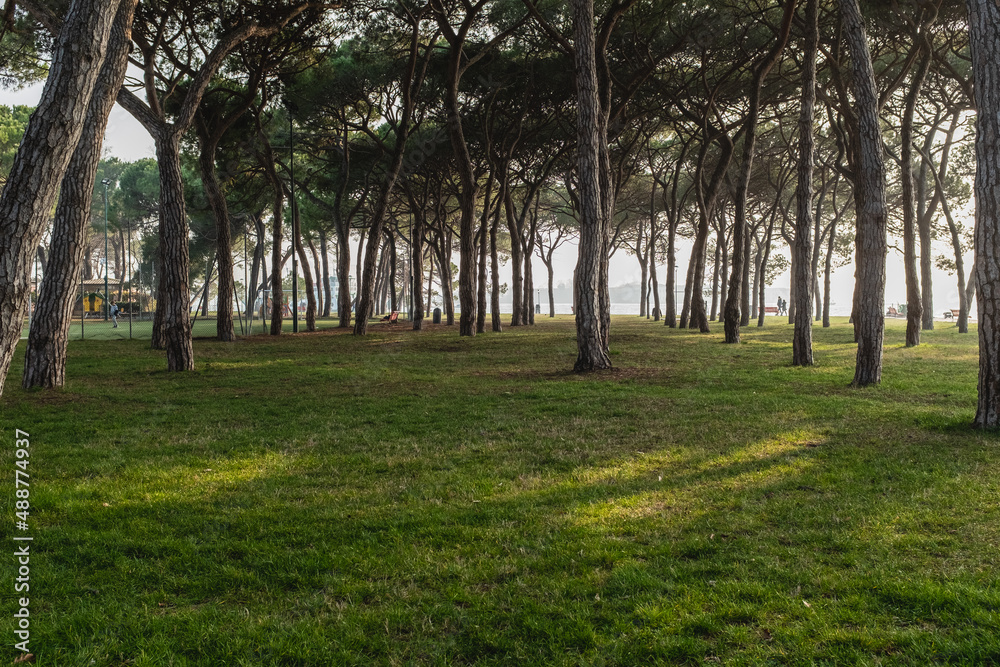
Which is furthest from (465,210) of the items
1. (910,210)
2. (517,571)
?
(517,571)

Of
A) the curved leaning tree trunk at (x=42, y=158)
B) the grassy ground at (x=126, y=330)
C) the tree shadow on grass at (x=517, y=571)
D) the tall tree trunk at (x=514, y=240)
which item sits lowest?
the tree shadow on grass at (x=517, y=571)

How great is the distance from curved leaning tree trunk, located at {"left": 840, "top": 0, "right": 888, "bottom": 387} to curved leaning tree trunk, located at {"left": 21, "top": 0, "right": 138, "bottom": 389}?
1039 cm

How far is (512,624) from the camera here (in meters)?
2.85

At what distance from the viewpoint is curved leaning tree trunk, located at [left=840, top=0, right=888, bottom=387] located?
973cm

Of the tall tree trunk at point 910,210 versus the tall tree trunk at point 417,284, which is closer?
the tall tree trunk at point 910,210

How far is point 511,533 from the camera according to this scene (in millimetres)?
3910

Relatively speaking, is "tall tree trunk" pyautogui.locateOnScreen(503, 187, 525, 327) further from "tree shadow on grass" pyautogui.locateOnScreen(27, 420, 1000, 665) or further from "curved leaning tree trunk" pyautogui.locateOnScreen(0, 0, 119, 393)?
"tree shadow on grass" pyautogui.locateOnScreen(27, 420, 1000, 665)

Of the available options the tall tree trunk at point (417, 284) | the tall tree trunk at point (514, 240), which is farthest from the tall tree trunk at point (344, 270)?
the tall tree trunk at point (514, 240)

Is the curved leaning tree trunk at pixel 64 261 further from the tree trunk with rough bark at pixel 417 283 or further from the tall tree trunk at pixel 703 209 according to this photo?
the tall tree trunk at pixel 703 209

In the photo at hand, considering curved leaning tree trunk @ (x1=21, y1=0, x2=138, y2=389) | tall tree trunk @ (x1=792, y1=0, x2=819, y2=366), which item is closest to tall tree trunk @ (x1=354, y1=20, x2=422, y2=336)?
tall tree trunk @ (x1=792, y1=0, x2=819, y2=366)

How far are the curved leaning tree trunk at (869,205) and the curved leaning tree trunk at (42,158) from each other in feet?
32.7

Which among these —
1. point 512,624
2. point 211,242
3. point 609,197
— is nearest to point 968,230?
point 609,197

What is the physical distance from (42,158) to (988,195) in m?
8.47

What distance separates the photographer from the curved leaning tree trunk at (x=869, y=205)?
31.9 feet
